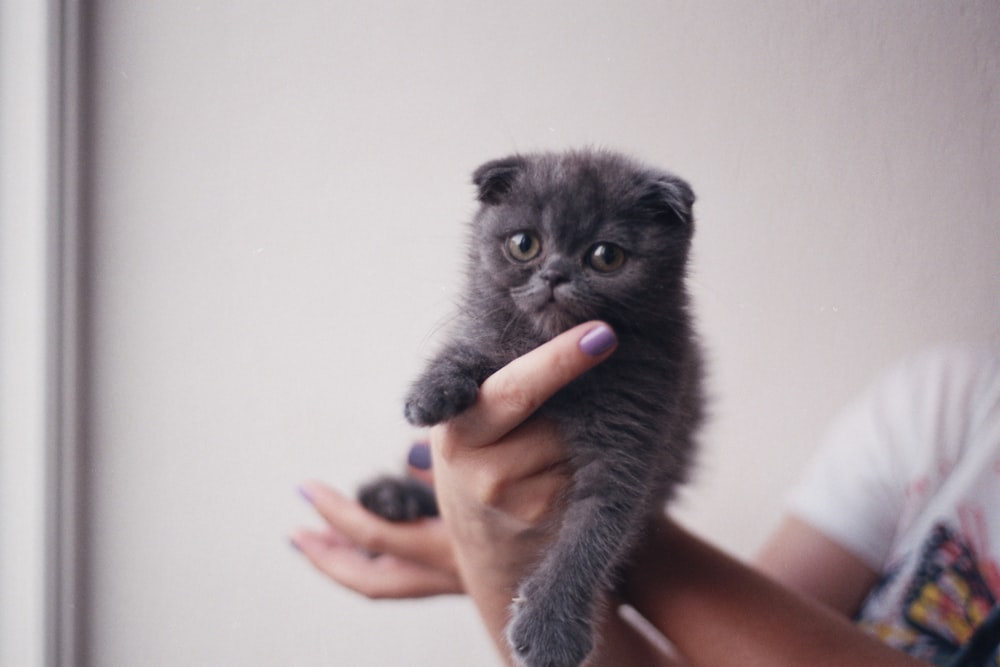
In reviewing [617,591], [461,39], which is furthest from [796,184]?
[617,591]

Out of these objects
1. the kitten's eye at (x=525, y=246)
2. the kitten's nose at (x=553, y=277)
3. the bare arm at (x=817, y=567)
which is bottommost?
the bare arm at (x=817, y=567)

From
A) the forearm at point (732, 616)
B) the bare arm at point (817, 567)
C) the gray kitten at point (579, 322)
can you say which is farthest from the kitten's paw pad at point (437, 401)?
the bare arm at point (817, 567)

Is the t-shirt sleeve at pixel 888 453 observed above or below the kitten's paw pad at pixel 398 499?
above

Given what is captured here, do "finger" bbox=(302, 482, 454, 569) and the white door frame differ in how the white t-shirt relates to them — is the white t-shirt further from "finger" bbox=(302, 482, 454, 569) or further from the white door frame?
the white door frame

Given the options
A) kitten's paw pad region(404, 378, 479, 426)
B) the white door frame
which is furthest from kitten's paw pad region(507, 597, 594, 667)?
the white door frame

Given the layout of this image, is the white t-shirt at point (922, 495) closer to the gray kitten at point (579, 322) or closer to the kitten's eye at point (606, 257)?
the gray kitten at point (579, 322)

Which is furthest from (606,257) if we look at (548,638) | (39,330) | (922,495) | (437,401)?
(39,330)
